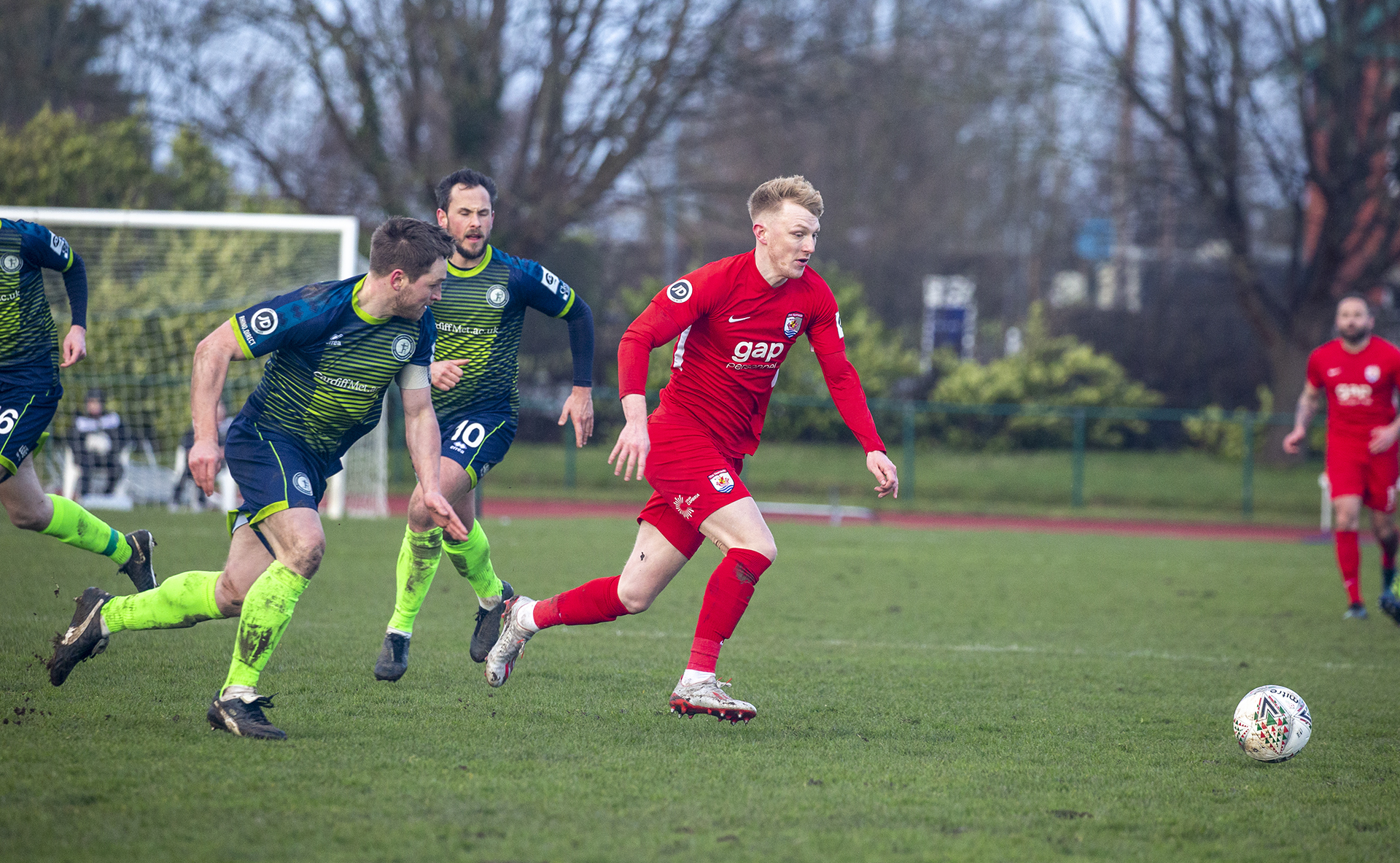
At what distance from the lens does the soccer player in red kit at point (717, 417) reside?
4719 millimetres

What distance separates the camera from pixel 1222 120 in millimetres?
20375

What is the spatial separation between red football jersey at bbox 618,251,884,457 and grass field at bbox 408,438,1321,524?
48.4 ft

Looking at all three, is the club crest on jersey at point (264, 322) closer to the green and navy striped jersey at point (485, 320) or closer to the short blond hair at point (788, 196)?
the green and navy striped jersey at point (485, 320)

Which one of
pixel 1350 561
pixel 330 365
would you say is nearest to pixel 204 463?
pixel 330 365

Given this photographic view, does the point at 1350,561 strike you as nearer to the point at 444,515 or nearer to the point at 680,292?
the point at 680,292

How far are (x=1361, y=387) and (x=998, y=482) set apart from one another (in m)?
12.1

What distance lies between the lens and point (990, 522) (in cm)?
1836

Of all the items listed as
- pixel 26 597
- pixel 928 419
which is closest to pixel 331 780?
pixel 26 597

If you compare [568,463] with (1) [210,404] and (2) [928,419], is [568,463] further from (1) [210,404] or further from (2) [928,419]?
(1) [210,404]

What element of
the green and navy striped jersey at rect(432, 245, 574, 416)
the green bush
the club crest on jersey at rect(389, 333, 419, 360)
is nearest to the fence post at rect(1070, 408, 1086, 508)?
the green bush

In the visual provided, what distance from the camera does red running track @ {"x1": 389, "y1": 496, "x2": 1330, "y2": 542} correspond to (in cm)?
1678

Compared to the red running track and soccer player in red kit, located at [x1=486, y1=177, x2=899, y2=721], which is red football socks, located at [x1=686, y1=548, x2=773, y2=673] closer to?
soccer player in red kit, located at [x1=486, y1=177, x2=899, y2=721]

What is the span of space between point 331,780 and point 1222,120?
20364mm

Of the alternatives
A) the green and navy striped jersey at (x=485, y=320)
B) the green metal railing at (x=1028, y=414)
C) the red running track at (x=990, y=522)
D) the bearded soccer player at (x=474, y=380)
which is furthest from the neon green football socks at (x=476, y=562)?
the green metal railing at (x=1028, y=414)
